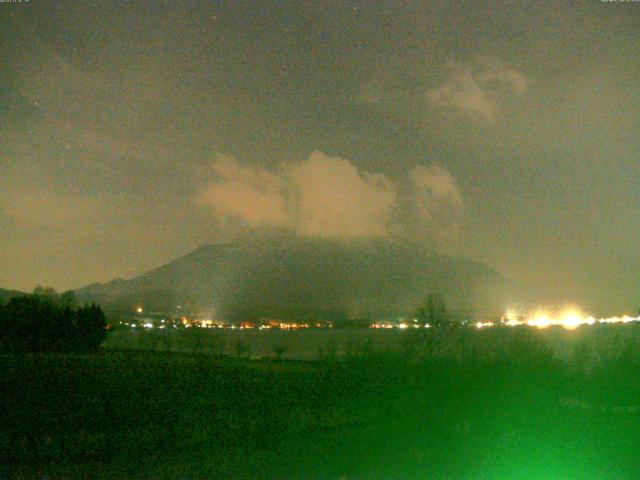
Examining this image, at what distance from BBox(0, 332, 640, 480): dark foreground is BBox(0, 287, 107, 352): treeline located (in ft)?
101

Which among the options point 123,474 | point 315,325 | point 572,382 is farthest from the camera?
point 315,325

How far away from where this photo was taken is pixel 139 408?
1950 cm

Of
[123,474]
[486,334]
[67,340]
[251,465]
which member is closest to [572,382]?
[486,334]

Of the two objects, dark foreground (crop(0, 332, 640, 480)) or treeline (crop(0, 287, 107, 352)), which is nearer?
dark foreground (crop(0, 332, 640, 480))

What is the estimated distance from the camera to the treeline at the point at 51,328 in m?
55.8

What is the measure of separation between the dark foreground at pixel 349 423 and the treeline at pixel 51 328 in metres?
30.8

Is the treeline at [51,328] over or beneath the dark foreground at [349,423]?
over

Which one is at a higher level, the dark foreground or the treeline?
the treeline

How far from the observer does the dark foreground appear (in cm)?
1263

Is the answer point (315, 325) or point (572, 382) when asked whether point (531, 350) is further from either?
point (315, 325)

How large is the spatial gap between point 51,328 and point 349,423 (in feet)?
152

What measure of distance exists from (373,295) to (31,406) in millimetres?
100865

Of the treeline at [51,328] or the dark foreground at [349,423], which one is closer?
the dark foreground at [349,423]

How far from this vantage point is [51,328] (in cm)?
5759
